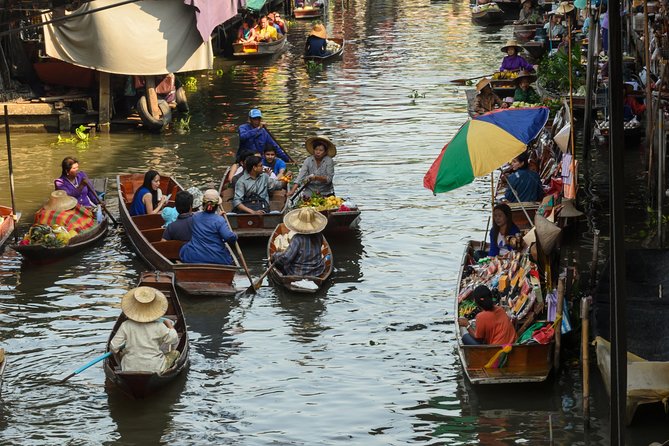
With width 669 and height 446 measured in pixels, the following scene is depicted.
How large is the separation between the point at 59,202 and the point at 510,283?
20.2ft

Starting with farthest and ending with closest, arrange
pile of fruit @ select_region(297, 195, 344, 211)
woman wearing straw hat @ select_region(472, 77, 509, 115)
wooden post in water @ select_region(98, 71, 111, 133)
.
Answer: wooden post in water @ select_region(98, 71, 111, 133) → woman wearing straw hat @ select_region(472, 77, 509, 115) → pile of fruit @ select_region(297, 195, 344, 211)

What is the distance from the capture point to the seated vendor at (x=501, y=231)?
478 inches

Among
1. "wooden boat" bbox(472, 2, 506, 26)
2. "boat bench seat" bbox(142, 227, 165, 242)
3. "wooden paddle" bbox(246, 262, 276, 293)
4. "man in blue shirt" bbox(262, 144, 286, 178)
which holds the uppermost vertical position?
"wooden boat" bbox(472, 2, 506, 26)

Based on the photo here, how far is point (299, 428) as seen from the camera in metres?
10.0

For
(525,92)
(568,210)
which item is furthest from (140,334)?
(525,92)

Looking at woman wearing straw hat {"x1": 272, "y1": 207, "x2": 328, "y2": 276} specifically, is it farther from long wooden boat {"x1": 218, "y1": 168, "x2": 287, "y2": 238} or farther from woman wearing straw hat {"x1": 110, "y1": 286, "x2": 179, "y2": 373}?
woman wearing straw hat {"x1": 110, "y1": 286, "x2": 179, "y2": 373}

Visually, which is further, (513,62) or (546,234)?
(513,62)

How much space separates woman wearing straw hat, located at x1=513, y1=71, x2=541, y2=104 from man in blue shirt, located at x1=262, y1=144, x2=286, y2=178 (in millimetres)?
6473

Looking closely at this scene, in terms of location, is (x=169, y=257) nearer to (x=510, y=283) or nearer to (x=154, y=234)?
(x=154, y=234)

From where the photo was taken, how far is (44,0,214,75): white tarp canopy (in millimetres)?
21328

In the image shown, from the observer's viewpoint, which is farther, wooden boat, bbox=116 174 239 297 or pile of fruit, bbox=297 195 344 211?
pile of fruit, bbox=297 195 344 211

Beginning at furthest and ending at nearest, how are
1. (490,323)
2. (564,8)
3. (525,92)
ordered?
1. (564,8)
2. (525,92)
3. (490,323)

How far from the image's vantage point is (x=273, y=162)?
16.4 meters

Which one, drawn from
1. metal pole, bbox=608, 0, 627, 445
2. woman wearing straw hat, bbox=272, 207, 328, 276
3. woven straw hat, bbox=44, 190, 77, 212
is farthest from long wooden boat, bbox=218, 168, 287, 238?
metal pole, bbox=608, 0, 627, 445
